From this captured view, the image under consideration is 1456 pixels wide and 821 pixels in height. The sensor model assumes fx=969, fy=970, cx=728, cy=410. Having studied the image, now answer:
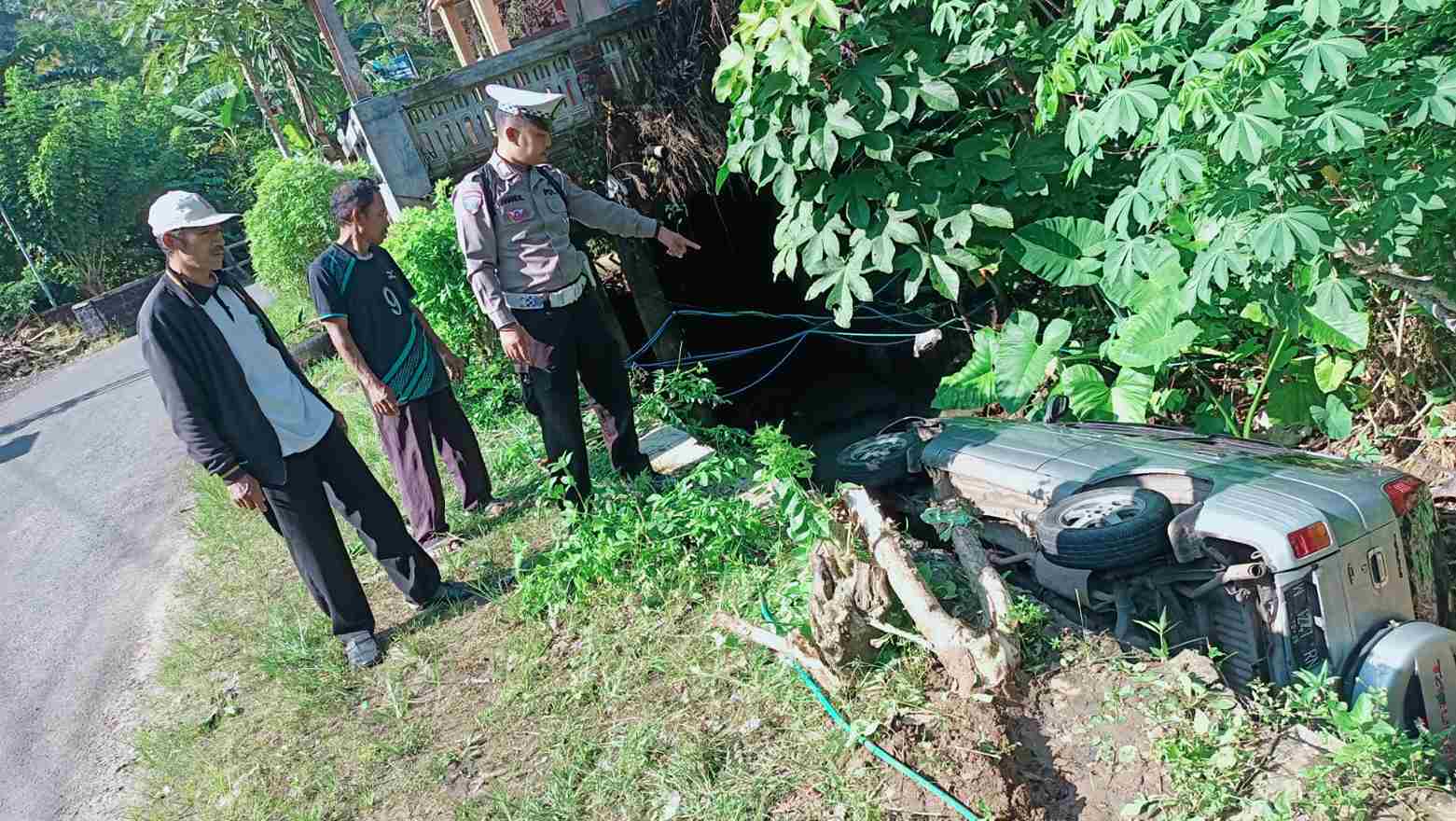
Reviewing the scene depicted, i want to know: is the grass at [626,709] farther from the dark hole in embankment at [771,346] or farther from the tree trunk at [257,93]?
the tree trunk at [257,93]

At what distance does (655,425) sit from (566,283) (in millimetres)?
1905

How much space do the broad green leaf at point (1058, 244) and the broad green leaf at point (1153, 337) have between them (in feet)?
1.62

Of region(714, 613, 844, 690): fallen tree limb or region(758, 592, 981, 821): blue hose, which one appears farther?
region(714, 613, 844, 690): fallen tree limb

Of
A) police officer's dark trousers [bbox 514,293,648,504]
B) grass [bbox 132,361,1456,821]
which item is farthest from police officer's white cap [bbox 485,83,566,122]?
grass [bbox 132,361,1456,821]

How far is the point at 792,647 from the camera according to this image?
3225mm

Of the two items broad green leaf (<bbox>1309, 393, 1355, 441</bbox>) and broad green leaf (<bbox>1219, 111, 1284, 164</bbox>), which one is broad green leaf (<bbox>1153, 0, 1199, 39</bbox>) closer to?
broad green leaf (<bbox>1219, 111, 1284, 164</bbox>)

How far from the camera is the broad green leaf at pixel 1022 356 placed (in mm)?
5184

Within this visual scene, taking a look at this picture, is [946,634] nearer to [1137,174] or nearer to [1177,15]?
[1177,15]

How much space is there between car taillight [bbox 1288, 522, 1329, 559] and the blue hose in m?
1.40

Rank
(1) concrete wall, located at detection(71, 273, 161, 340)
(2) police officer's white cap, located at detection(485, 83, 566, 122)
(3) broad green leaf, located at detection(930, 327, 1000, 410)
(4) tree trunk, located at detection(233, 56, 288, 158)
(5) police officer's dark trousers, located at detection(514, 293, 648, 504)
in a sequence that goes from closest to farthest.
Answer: (2) police officer's white cap, located at detection(485, 83, 566, 122) → (5) police officer's dark trousers, located at detection(514, 293, 648, 504) → (3) broad green leaf, located at detection(930, 327, 1000, 410) → (4) tree trunk, located at detection(233, 56, 288, 158) → (1) concrete wall, located at detection(71, 273, 161, 340)

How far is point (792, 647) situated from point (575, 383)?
5.94ft

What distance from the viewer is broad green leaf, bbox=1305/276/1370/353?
4.25 meters

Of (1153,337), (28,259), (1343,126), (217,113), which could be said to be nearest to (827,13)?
(1343,126)

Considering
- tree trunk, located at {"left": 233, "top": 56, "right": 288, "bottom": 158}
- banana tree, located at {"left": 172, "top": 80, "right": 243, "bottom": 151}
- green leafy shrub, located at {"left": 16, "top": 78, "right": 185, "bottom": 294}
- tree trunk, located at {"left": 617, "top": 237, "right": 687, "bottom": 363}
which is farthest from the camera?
green leafy shrub, located at {"left": 16, "top": 78, "right": 185, "bottom": 294}
